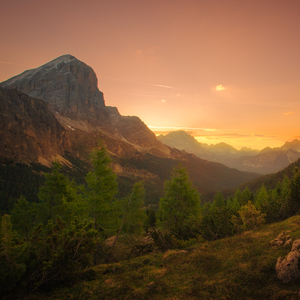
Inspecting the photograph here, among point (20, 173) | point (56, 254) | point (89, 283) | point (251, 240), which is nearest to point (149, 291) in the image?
point (89, 283)

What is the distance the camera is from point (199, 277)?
7.93 meters

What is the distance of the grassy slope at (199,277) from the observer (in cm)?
639

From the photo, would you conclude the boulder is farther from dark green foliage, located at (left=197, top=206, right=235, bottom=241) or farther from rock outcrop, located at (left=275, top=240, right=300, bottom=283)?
dark green foliage, located at (left=197, top=206, right=235, bottom=241)

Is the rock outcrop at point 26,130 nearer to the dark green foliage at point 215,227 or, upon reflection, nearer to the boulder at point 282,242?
the dark green foliage at point 215,227

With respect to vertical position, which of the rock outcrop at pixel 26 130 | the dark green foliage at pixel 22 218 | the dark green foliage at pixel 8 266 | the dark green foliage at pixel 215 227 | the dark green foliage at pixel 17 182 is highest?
the rock outcrop at pixel 26 130

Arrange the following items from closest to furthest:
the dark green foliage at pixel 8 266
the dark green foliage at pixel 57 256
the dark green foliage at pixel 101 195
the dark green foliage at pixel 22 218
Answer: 1. the dark green foliage at pixel 8 266
2. the dark green foliage at pixel 57 256
3. the dark green foliage at pixel 101 195
4. the dark green foliage at pixel 22 218

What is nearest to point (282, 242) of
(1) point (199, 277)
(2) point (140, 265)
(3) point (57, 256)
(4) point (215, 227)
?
(1) point (199, 277)

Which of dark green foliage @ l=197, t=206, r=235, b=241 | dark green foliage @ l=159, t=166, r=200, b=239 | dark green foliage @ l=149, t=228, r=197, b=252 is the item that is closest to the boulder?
dark green foliage @ l=197, t=206, r=235, b=241

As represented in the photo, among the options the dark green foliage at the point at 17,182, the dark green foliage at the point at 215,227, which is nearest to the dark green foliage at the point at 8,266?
the dark green foliage at the point at 215,227

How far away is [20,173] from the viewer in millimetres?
120812

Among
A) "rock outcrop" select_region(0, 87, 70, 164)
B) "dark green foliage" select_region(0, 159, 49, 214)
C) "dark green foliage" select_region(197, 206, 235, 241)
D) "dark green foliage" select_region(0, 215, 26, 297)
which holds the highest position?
"rock outcrop" select_region(0, 87, 70, 164)

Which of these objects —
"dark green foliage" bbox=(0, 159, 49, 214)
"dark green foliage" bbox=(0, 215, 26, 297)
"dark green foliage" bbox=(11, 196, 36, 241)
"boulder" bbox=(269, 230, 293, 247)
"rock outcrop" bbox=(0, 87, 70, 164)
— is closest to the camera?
"dark green foliage" bbox=(0, 215, 26, 297)

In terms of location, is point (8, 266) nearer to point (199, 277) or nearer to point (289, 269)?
point (199, 277)

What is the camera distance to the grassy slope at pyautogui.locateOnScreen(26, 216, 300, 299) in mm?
6391
